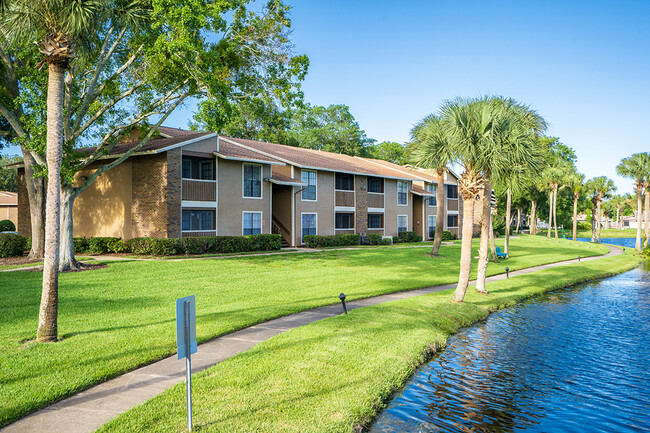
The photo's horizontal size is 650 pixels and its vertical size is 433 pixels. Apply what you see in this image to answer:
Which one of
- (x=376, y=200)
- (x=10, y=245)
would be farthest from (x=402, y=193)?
(x=10, y=245)

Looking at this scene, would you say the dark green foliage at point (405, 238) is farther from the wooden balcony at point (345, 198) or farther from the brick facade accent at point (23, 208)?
the brick facade accent at point (23, 208)

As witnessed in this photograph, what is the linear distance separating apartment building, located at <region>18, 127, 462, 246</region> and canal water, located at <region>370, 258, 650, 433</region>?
18.3 metres

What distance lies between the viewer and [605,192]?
5991 centimetres

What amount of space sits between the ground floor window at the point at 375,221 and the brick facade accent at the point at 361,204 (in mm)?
1304

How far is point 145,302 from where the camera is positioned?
531 inches

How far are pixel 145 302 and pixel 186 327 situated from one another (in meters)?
8.68

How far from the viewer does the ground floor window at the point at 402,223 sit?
4280 cm

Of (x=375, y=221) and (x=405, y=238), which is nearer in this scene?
(x=375, y=221)

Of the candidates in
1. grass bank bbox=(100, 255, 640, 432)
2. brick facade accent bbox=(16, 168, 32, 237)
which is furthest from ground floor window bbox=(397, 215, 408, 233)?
grass bank bbox=(100, 255, 640, 432)

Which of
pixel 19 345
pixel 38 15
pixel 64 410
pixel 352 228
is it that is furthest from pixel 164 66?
pixel 352 228


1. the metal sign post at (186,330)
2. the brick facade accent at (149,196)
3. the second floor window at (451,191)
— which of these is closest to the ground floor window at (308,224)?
the brick facade accent at (149,196)

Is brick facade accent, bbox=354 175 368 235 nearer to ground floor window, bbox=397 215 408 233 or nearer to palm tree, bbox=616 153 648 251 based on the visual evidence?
ground floor window, bbox=397 215 408 233

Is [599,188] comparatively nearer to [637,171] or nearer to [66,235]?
[637,171]

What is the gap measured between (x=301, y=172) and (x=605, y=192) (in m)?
45.2
